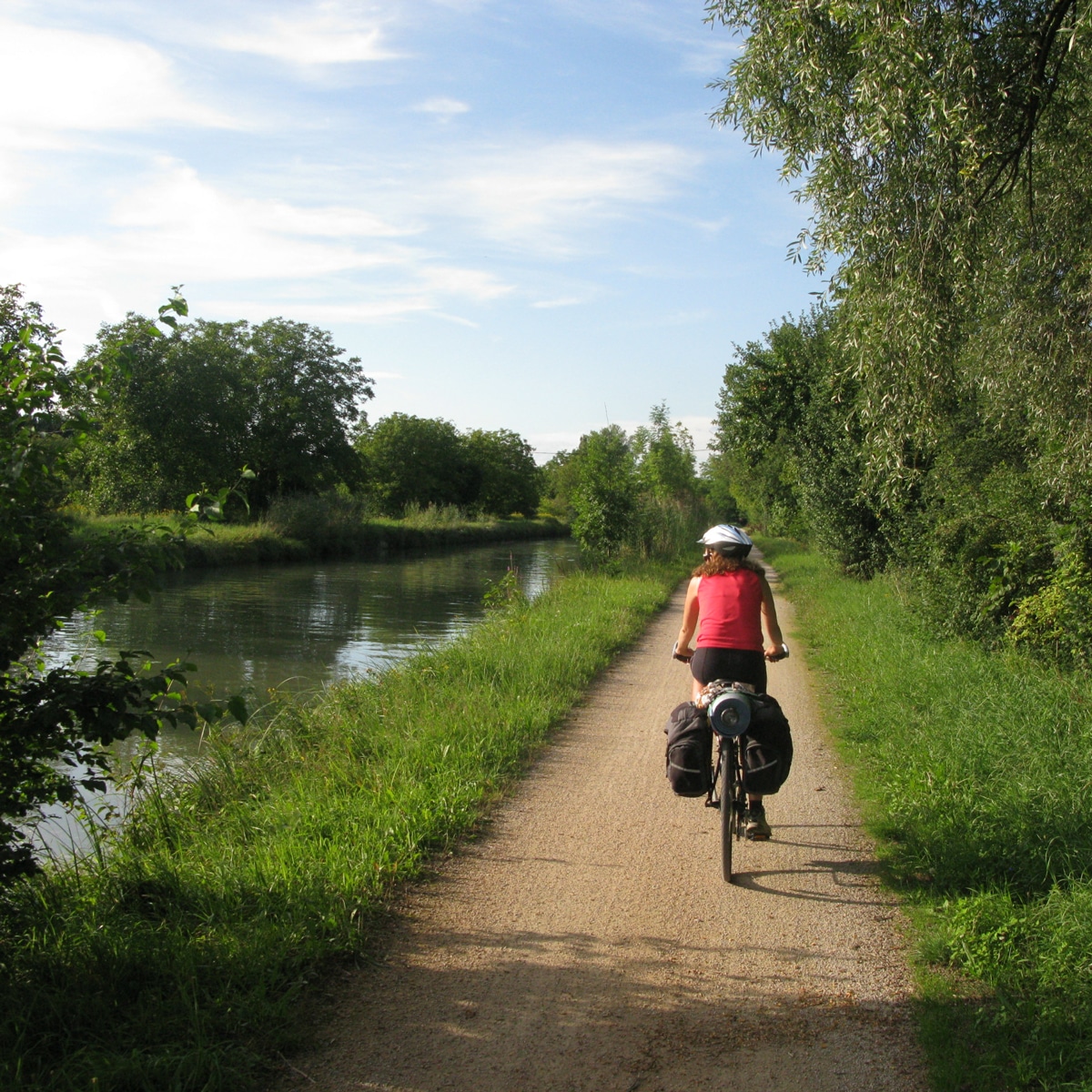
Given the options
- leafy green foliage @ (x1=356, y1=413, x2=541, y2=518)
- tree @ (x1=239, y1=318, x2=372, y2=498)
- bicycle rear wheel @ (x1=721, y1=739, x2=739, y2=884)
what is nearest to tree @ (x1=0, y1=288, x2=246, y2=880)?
bicycle rear wheel @ (x1=721, y1=739, x2=739, y2=884)

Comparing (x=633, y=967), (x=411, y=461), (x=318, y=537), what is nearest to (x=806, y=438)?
(x=633, y=967)

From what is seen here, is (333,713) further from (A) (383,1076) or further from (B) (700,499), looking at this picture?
(B) (700,499)

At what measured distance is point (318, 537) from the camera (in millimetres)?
43250

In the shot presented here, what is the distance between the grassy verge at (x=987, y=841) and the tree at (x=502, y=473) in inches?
3222

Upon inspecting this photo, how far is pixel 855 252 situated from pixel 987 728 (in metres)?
3.75

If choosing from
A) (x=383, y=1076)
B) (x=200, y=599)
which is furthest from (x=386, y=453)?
(x=383, y=1076)

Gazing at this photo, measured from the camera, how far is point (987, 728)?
6832mm

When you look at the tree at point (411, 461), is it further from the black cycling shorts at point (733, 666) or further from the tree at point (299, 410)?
the black cycling shorts at point (733, 666)

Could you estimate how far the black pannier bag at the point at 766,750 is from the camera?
194 inches

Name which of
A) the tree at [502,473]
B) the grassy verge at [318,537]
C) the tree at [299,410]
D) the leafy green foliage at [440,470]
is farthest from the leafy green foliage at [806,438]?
the tree at [502,473]

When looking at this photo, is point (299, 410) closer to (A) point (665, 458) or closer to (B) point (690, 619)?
(A) point (665, 458)

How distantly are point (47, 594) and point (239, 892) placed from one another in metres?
1.64

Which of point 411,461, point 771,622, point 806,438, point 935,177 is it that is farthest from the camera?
point 411,461

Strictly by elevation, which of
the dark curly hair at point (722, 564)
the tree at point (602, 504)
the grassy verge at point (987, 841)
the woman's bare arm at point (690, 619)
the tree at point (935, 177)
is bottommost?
the grassy verge at point (987, 841)
